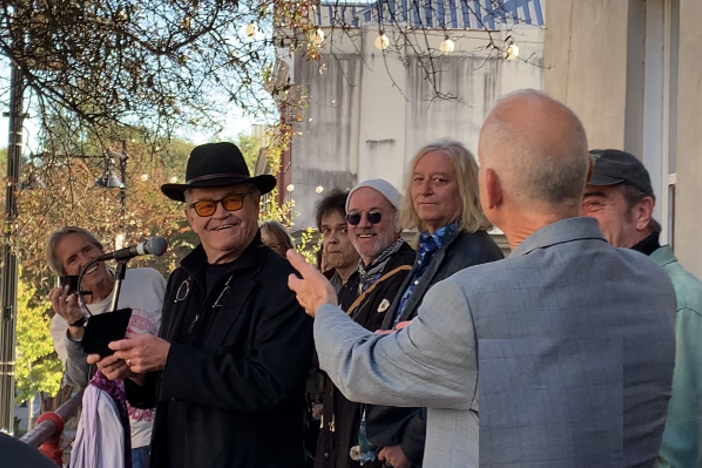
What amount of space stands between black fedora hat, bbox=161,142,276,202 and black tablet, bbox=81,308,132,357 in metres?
0.67

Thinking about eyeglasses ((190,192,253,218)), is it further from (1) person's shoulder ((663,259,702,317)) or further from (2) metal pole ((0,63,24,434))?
(2) metal pole ((0,63,24,434))

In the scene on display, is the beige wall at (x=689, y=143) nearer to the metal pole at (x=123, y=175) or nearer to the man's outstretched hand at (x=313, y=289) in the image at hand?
the man's outstretched hand at (x=313, y=289)

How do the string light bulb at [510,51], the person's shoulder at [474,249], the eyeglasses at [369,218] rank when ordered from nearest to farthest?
the person's shoulder at [474,249], the eyeglasses at [369,218], the string light bulb at [510,51]

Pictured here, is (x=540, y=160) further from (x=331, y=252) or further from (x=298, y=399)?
(x=331, y=252)

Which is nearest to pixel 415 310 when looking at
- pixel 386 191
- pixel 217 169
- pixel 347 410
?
pixel 347 410

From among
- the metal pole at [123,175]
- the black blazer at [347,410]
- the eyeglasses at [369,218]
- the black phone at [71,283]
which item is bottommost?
the black blazer at [347,410]

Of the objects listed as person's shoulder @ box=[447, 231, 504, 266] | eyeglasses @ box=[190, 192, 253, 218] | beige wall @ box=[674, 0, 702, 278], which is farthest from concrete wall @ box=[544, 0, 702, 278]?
eyeglasses @ box=[190, 192, 253, 218]

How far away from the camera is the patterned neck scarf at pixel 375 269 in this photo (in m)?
4.50

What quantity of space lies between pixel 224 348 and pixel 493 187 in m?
1.80

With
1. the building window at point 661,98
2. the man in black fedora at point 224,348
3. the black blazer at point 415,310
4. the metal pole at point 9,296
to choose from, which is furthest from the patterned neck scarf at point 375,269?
the metal pole at point 9,296

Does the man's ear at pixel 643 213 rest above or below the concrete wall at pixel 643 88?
below

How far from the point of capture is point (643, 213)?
3.15 metres

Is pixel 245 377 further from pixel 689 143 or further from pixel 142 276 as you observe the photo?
pixel 689 143

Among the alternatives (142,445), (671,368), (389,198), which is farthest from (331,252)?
(671,368)
